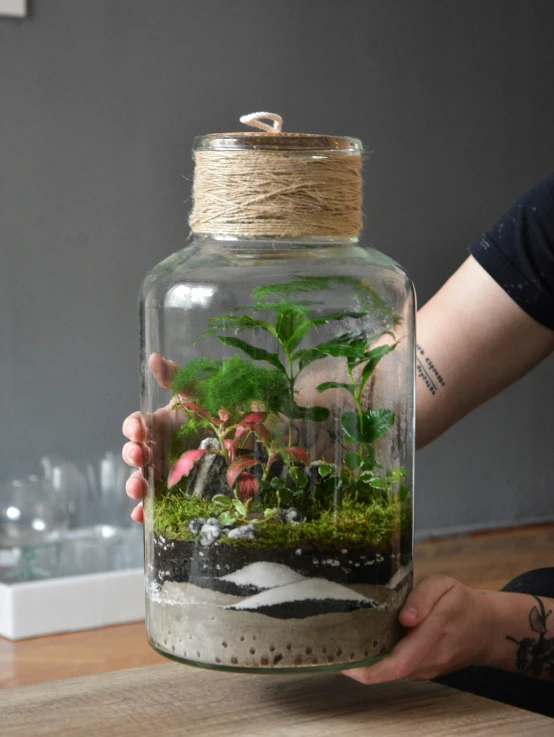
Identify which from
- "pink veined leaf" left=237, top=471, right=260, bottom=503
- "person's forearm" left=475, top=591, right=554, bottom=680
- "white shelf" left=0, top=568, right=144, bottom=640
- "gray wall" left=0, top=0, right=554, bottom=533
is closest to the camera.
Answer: "pink veined leaf" left=237, top=471, right=260, bottom=503

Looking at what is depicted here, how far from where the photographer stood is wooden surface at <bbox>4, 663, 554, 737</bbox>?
843 mm

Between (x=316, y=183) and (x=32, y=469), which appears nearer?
(x=316, y=183)

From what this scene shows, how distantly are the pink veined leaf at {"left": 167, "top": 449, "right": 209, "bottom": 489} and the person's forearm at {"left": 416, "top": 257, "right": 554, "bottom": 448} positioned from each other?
557mm

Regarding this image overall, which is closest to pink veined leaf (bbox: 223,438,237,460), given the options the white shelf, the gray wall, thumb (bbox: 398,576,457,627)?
thumb (bbox: 398,576,457,627)

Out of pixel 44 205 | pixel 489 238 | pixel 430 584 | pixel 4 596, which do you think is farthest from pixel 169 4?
pixel 430 584

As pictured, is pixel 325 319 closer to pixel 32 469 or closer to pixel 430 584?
pixel 430 584

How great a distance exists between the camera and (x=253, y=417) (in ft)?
2.67

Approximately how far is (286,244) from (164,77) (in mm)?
2282

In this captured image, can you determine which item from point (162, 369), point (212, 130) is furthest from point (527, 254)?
point (212, 130)

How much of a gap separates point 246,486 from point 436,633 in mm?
248

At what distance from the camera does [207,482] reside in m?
0.82

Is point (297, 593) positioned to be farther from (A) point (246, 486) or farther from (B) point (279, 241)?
(B) point (279, 241)

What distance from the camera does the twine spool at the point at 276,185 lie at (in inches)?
33.3

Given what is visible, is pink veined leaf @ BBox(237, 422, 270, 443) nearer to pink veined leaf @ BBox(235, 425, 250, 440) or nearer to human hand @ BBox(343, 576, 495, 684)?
pink veined leaf @ BBox(235, 425, 250, 440)
